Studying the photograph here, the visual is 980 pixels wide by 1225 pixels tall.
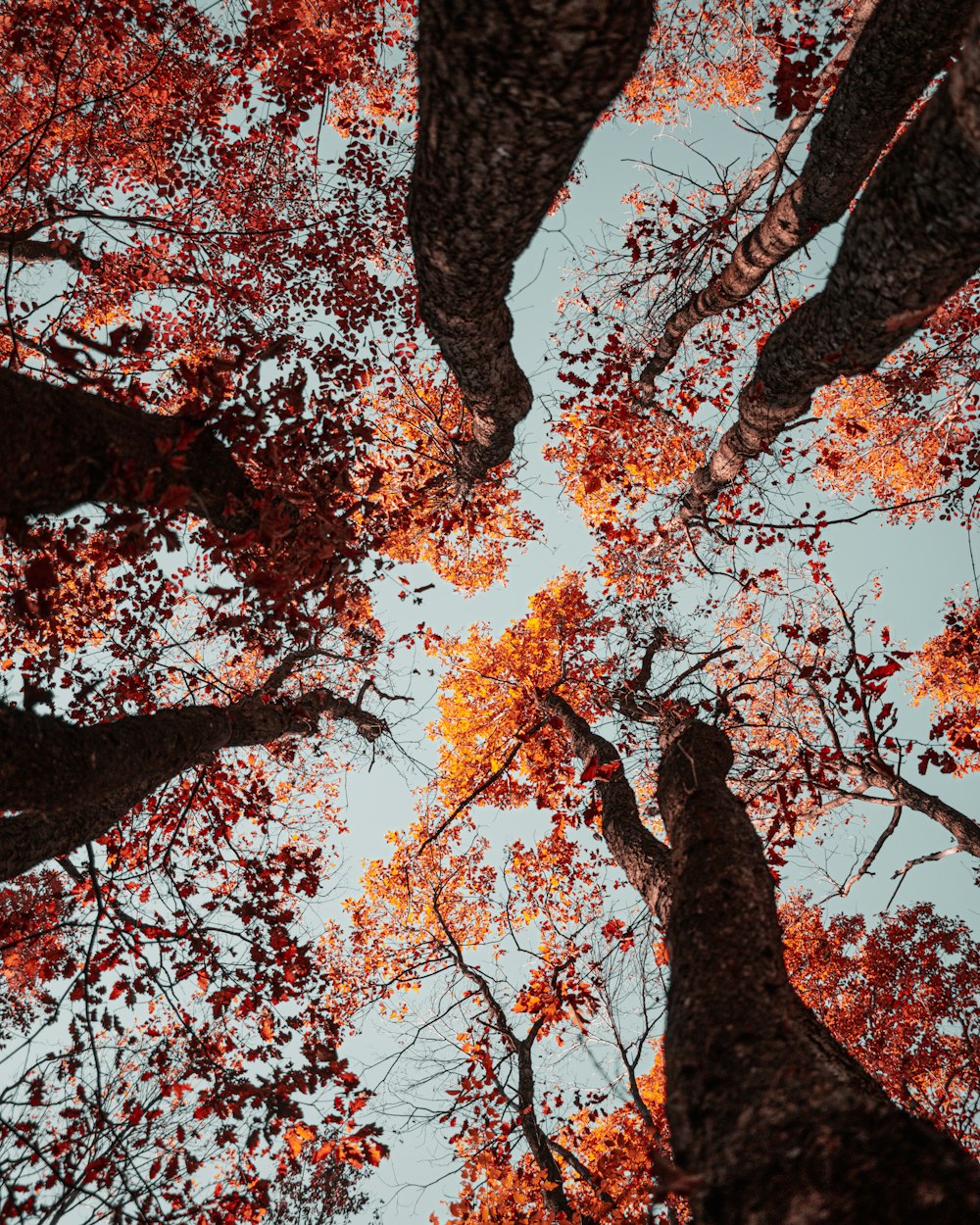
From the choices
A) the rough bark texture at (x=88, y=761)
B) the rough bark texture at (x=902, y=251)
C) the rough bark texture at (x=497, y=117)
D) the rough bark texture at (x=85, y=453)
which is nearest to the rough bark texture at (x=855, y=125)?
the rough bark texture at (x=902, y=251)

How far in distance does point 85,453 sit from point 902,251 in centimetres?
483

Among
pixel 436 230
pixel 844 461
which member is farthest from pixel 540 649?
pixel 436 230

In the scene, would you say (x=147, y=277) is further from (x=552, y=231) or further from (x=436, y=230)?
(x=436, y=230)

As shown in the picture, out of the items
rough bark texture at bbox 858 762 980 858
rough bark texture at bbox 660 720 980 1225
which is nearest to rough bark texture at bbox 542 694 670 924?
rough bark texture at bbox 660 720 980 1225

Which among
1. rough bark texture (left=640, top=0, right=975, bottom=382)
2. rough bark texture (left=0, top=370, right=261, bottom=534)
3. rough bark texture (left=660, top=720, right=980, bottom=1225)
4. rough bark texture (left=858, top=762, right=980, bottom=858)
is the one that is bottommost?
rough bark texture (left=660, top=720, right=980, bottom=1225)

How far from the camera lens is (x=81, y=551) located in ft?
30.5

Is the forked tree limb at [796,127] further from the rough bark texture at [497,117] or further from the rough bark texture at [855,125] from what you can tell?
the rough bark texture at [497,117]

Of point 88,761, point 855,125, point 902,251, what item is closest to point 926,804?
point 902,251

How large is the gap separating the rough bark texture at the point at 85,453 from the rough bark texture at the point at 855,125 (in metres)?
6.33

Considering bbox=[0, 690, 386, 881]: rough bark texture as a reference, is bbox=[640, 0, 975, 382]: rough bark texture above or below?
above

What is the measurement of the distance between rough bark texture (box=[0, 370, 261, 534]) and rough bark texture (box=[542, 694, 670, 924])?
14.7ft

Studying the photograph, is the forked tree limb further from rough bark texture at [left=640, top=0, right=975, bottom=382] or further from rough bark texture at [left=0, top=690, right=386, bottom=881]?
rough bark texture at [left=0, top=690, right=386, bottom=881]

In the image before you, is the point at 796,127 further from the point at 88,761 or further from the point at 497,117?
the point at 88,761

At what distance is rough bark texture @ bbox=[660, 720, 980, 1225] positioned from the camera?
1.69 metres
